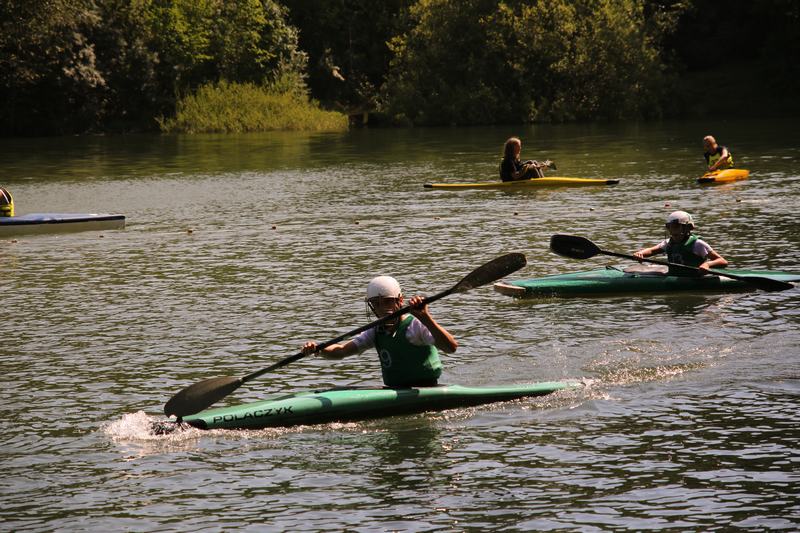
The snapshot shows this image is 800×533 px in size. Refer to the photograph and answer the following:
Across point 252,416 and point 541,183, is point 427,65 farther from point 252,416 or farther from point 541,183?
point 252,416

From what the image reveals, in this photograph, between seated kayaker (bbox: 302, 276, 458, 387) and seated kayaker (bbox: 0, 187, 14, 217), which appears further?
seated kayaker (bbox: 0, 187, 14, 217)

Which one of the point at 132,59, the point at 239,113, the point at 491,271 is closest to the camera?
the point at 491,271

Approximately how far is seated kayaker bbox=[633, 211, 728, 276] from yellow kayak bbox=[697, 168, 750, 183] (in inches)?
539

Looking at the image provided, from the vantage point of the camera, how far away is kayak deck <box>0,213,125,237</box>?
24.3 meters

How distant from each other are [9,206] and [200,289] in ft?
25.1

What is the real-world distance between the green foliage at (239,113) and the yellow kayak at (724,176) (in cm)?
3718

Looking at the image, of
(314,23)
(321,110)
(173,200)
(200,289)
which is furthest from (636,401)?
(314,23)

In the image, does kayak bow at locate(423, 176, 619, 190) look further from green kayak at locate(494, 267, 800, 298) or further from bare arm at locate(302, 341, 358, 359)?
bare arm at locate(302, 341, 358, 359)

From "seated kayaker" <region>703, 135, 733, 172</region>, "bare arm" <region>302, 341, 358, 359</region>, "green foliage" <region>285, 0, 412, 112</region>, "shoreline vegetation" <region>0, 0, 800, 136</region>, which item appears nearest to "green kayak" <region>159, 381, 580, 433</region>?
"bare arm" <region>302, 341, 358, 359</region>

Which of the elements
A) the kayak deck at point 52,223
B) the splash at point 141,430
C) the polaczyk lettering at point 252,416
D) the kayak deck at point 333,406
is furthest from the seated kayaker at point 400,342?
the kayak deck at point 52,223

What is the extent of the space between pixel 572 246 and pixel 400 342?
5.53 metres

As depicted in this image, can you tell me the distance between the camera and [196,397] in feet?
35.8

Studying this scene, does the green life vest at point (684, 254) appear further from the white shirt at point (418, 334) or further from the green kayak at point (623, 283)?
the white shirt at point (418, 334)

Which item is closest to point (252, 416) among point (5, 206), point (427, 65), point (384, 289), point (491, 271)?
point (384, 289)
